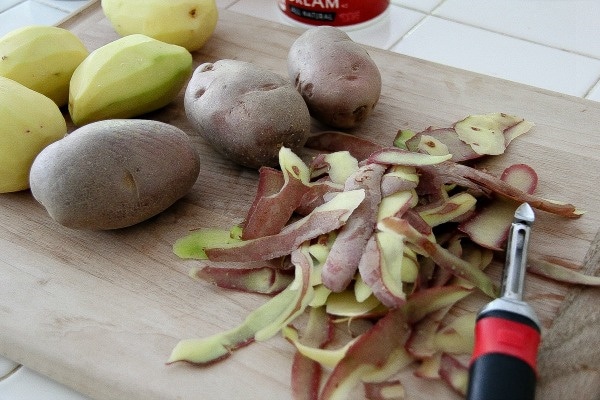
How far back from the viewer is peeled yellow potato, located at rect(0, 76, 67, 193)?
100 cm

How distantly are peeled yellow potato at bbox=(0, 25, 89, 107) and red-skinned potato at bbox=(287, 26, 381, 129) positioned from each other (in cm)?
34

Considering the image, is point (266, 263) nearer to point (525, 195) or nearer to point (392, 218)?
point (392, 218)

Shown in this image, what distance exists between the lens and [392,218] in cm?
86

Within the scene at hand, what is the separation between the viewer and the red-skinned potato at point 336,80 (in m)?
1.09

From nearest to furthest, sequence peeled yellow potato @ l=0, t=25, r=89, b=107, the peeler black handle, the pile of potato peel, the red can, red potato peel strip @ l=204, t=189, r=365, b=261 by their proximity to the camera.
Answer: the peeler black handle
the pile of potato peel
red potato peel strip @ l=204, t=189, r=365, b=261
peeled yellow potato @ l=0, t=25, r=89, b=107
the red can

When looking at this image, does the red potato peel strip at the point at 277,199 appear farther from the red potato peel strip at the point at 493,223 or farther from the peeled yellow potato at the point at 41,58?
the peeled yellow potato at the point at 41,58

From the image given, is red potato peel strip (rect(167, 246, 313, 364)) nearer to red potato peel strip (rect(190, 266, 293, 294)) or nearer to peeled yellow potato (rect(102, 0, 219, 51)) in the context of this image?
red potato peel strip (rect(190, 266, 293, 294))

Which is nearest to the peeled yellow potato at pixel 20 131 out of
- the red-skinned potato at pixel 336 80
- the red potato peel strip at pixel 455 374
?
the red-skinned potato at pixel 336 80

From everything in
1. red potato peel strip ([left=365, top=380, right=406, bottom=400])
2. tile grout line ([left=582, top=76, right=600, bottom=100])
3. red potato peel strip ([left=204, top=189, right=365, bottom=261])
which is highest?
red potato peel strip ([left=204, top=189, right=365, bottom=261])

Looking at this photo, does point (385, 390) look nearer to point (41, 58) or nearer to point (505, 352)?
point (505, 352)

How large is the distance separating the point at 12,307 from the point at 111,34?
635mm

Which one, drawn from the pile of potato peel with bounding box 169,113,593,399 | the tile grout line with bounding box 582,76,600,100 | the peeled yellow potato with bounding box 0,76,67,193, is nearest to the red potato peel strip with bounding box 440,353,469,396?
the pile of potato peel with bounding box 169,113,593,399

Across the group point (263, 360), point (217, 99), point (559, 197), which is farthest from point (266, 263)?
point (559, 197)

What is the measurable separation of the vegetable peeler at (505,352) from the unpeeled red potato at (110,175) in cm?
42
